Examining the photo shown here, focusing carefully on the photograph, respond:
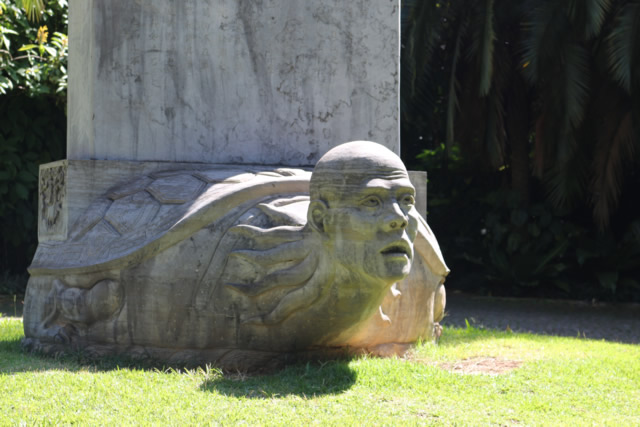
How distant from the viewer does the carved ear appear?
4.84 m

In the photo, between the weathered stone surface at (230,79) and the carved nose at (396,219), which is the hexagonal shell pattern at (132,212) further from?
the carved nose at (396,219)

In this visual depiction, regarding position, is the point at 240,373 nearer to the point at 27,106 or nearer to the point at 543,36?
the point at 27,106

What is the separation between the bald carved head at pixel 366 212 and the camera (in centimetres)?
473

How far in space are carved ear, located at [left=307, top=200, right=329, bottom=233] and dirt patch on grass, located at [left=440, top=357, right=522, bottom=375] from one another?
1376 millimetres

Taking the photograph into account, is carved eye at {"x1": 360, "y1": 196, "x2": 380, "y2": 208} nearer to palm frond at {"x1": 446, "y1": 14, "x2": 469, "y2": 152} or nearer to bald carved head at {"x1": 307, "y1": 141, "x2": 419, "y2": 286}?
bald carved head at {"x1": 307, "y1": 141, "x2": 419, "y2": 286}

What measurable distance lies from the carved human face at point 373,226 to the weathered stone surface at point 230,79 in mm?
1813

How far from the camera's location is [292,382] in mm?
4793

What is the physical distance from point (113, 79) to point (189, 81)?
57cm

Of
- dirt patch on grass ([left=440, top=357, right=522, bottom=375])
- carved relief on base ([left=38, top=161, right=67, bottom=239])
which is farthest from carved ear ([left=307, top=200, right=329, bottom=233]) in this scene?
carved relief on base ([left=38, top=161, right=67, bottom=239])

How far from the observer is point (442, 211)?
13.9 m

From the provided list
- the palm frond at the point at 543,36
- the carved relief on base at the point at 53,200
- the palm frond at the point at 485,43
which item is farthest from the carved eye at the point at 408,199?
the palm frond at the point at 543,36

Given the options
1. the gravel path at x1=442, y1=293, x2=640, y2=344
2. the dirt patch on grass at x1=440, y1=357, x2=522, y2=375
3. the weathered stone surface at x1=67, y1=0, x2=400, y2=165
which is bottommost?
the gravel path at x1=442, y1=293, x2=640, y2=344

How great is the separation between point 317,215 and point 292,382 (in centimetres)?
101

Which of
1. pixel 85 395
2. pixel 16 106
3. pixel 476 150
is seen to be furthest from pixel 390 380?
pixel 476 150
